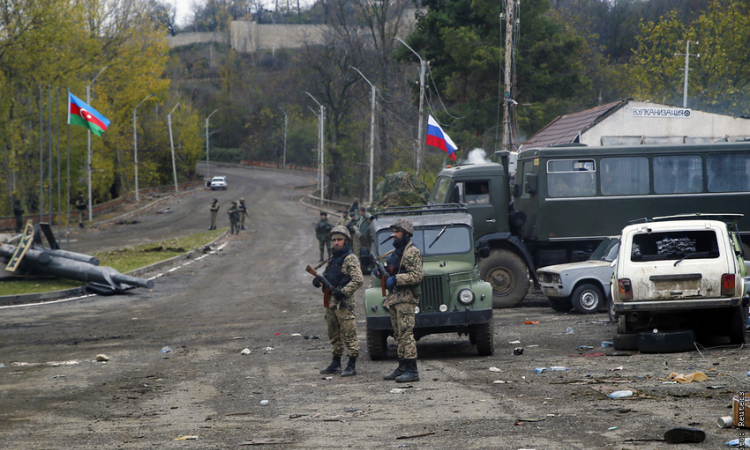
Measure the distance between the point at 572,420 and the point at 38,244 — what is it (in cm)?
1907

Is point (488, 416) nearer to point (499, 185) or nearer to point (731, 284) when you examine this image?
point (731, 284)

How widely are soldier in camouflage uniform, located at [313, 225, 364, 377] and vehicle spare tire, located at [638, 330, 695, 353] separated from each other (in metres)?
4.01

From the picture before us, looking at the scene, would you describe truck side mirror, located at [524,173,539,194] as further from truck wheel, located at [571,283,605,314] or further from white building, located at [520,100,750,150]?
white building, located at [520,100,750,150]

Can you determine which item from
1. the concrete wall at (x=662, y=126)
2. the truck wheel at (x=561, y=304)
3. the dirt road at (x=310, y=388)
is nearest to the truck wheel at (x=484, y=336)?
the dirt road at (x=310, y=388)

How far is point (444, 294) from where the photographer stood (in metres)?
10.8

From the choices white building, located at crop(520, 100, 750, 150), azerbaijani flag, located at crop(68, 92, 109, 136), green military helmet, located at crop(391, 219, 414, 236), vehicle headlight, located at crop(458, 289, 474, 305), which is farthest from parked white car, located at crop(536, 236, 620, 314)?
azerbaijani flag, located at crop(68, 92, 109, 136)

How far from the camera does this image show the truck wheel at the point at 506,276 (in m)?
16.5

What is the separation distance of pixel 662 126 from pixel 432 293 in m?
18.3

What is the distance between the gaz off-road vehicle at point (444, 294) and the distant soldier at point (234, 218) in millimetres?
28989

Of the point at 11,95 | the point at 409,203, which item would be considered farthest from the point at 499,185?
the point at 11,95

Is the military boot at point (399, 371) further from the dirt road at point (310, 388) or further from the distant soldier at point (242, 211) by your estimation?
the distant soldier at point (242, 211)

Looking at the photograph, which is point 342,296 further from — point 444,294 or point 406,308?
point 444,294

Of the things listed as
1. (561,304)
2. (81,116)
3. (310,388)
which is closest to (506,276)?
(561,304)

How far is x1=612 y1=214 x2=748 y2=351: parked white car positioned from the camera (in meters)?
10.1
